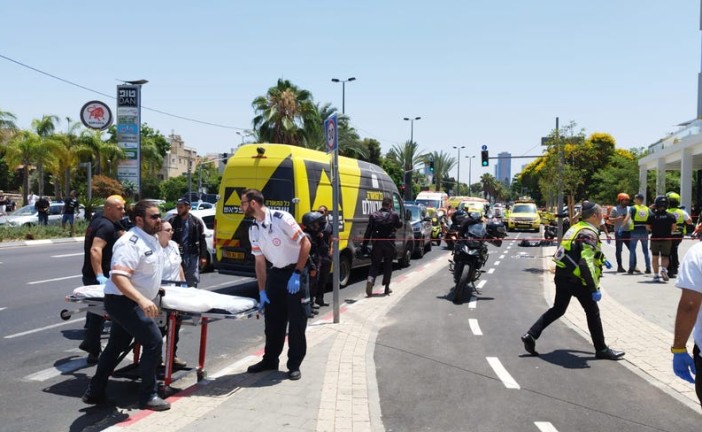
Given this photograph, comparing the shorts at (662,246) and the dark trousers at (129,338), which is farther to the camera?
the shorts at (662,246)

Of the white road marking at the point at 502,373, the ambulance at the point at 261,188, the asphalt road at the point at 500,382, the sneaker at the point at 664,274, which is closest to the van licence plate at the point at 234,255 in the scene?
the ambulance at the point at 261,188

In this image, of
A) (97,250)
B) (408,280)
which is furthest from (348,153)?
(97,250)

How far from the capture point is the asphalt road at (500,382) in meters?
4.67

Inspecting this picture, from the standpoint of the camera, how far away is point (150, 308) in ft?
14.6

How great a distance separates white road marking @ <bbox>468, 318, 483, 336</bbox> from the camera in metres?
7.87

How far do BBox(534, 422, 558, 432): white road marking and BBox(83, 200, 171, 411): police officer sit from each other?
2976 mm

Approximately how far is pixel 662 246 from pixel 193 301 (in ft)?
35.9

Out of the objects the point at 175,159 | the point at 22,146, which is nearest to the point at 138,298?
the point at 22,146

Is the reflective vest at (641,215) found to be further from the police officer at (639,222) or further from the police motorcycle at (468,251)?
the police motorcycle at (468,251)

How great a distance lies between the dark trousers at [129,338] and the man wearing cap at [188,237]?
3737mm

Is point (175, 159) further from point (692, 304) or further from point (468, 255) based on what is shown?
point (692, 304)

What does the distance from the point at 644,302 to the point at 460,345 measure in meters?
4.77

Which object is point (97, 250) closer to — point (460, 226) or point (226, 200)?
point (226, 200)

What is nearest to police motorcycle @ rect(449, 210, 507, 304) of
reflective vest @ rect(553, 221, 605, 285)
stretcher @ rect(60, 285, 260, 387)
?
reflective vest @ rect(553, 221, 605, 285)
